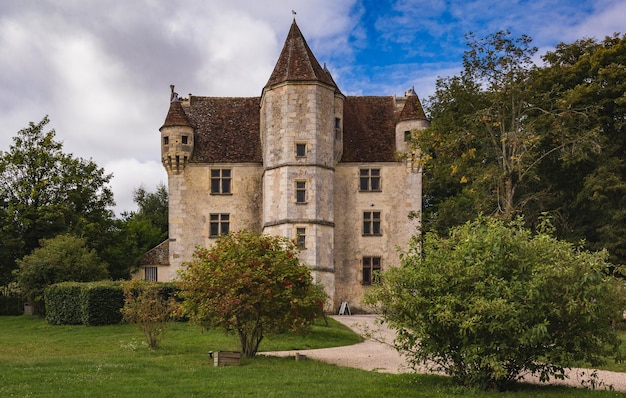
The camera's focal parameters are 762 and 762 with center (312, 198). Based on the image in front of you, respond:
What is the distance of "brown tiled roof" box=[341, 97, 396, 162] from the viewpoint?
40.2 metres

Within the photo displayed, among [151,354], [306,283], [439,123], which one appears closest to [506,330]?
[306,283]

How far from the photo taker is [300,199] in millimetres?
37781

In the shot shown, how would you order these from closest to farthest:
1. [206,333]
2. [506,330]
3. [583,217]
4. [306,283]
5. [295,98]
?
[506,330]
[306,283]
[206,333]
[583,217]
[295,98]

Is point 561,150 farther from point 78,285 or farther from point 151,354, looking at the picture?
point 78,285

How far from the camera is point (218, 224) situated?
4078 cm

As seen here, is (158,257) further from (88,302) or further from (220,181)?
(88,302)

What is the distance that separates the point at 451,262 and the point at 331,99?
25600 mm

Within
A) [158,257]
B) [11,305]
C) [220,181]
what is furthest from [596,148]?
[11,305]

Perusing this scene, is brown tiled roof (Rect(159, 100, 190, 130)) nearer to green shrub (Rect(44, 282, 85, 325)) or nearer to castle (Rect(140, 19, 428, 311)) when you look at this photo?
castle (Rect(140, 19, 428, 311))

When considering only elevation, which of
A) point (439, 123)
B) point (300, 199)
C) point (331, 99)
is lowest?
point (300, 199)

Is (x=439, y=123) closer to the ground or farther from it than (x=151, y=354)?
farther from it

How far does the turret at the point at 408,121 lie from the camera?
1547 inches

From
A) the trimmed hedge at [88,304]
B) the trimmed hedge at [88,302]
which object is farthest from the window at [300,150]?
the trimmed hedge at [88,304]

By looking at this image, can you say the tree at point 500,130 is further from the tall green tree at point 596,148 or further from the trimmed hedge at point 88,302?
the trimmed hedge at point 88,302
